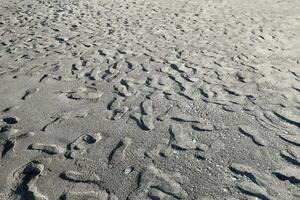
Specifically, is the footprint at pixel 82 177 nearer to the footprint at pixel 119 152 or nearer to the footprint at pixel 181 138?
the footprint at pixel 119 152

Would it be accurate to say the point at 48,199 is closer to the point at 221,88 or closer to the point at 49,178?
the point at 49,178

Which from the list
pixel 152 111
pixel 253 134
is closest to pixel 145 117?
pixel 152 111

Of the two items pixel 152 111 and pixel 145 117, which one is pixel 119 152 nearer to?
pixel 145 117

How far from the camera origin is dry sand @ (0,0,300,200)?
414 centimetres

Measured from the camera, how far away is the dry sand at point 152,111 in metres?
4.14

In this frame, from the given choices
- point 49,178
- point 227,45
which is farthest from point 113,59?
point 49,178

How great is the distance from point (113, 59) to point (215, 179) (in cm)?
→ 433

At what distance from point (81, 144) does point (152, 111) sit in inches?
48.5

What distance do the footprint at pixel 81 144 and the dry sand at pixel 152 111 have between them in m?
0.02

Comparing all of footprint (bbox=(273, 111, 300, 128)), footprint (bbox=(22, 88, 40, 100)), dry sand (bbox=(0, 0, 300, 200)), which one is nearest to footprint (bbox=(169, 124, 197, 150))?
dry sand (bbox=(0, 0, 300, 200))

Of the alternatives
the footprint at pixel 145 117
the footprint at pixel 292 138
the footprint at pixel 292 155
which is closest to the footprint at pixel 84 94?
the footprint at pixel 145 117

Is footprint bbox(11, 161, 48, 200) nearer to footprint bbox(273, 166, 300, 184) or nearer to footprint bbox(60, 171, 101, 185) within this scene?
footprint bbox(60, 171, 101, 185)

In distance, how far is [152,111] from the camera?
5.60 meters

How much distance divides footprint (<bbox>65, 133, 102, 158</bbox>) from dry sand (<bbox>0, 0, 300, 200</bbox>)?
0.8 inches
